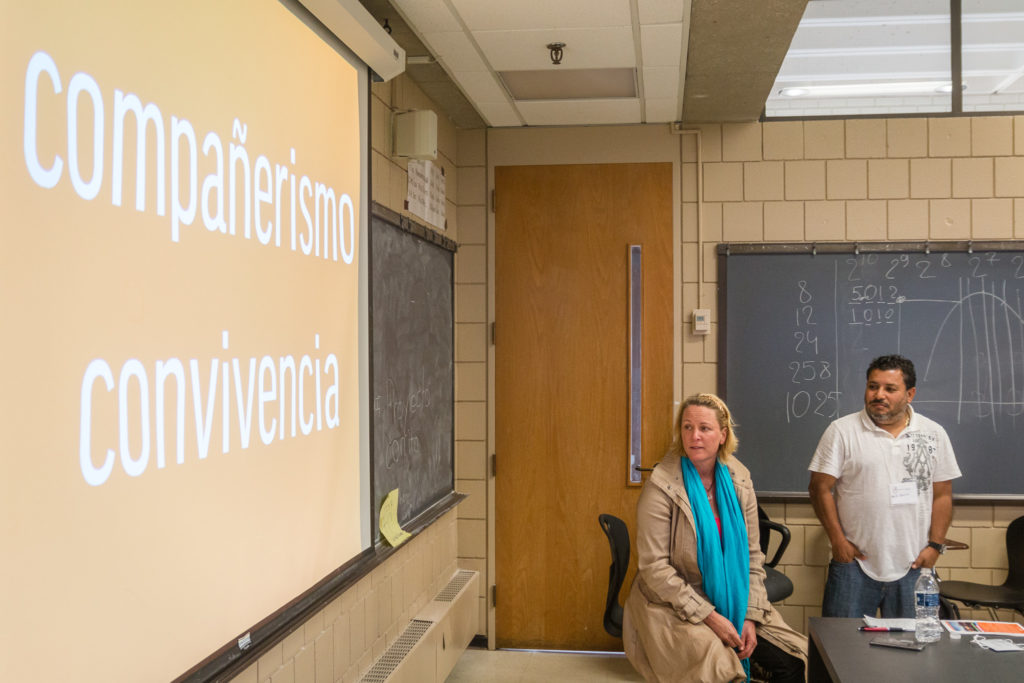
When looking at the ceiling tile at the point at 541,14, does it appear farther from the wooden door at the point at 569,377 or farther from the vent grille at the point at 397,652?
the vent grille at the point at 397,652

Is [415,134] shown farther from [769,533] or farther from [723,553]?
[769,533]

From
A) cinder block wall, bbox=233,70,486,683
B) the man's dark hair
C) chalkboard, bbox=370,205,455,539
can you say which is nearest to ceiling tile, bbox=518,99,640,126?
cinder block wall, bbox=233,70,486,683

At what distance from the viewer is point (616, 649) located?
4531 millimetres

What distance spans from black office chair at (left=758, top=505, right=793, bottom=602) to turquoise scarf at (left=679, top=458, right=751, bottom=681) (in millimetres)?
1032

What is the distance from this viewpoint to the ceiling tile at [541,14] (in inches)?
113

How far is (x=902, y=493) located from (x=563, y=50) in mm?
2222

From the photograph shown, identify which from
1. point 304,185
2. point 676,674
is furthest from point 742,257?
point 304,185

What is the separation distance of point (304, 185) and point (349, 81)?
0.52 m

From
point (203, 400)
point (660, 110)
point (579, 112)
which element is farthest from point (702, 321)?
point (203, 400)

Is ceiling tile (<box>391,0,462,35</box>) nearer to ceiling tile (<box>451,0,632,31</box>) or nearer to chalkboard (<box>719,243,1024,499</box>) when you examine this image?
ceiling tile (<box>451,0,632,31</box>)

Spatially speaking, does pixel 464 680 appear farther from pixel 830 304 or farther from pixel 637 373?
pixel 830 304

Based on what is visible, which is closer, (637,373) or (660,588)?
(660,588)

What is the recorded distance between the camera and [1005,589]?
4.10 meters

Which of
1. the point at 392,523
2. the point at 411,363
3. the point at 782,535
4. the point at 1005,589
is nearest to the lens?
the point at 392,523
